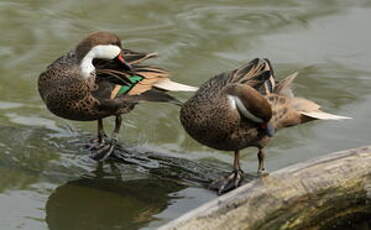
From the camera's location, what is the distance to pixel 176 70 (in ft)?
29.2

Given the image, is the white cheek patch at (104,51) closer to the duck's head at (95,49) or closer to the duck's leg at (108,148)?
the duck's head at (95,49)

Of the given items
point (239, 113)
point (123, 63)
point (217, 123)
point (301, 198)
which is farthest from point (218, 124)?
point (301, 198)

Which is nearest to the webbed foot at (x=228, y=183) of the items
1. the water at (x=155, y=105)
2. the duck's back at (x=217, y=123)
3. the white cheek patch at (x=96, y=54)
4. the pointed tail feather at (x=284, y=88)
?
the water at (x=155, y=105)

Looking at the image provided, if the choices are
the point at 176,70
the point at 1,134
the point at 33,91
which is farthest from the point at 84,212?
the point at 176,70

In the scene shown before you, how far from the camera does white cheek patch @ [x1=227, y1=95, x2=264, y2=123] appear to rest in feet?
20.3

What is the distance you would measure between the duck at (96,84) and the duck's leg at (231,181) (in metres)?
0.65

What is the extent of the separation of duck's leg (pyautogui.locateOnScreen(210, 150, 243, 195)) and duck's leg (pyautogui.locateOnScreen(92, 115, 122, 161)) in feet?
3.13

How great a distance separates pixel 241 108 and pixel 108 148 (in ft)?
4.31

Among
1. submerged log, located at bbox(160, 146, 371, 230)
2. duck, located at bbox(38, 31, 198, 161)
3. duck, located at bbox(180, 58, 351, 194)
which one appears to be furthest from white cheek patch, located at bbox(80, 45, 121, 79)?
submerged log, located at bbox(160, 146, 371, 230)

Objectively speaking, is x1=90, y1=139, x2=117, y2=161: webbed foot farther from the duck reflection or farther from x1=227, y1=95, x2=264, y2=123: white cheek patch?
x1=227, y1=95, x2=264, y2=123: white cheek patch

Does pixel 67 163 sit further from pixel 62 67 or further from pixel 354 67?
pixel 354 67

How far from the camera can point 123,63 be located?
6.94 meters

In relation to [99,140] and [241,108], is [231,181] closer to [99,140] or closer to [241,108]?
[241,108]

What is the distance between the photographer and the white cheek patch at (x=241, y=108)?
6184 millimetres
